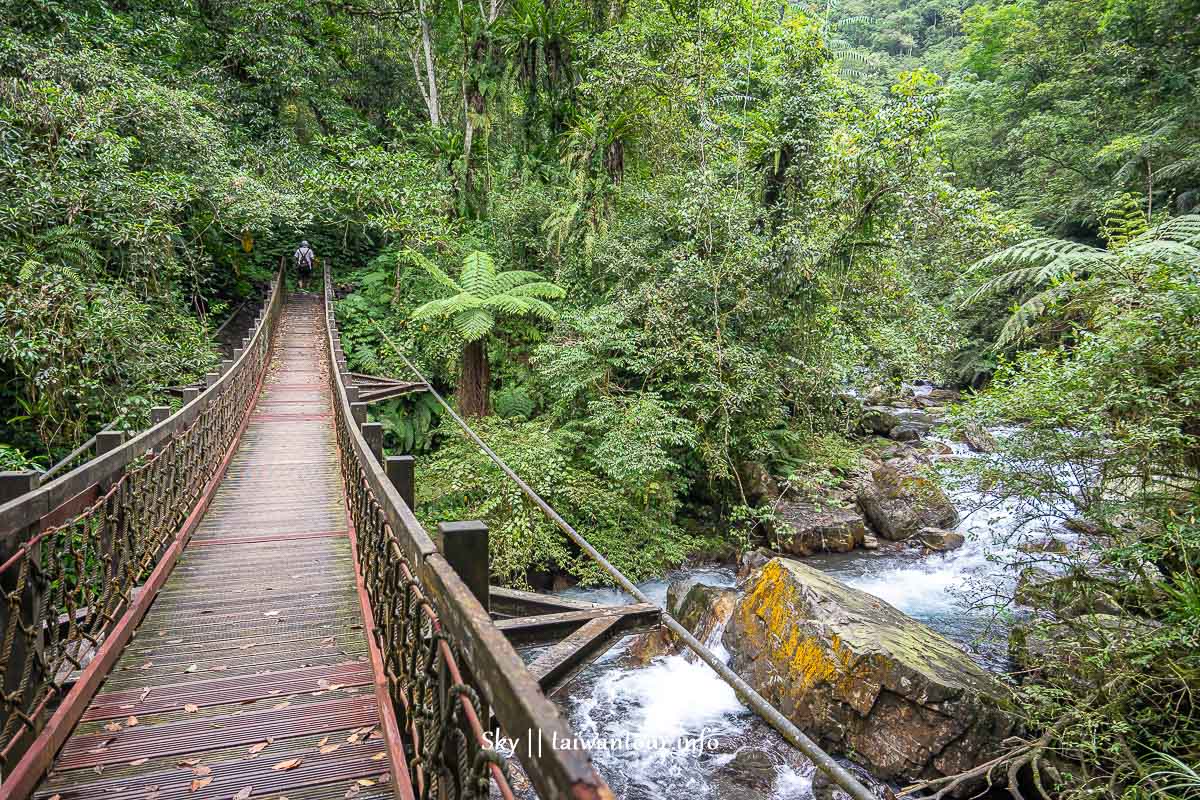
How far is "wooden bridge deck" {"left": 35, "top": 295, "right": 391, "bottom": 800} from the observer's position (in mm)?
2385

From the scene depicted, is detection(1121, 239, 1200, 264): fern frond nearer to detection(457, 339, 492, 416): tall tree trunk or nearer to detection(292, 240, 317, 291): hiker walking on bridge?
detection(457, 339, 492, 416): tall tree trunk

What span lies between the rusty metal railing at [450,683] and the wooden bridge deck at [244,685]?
1.10ft

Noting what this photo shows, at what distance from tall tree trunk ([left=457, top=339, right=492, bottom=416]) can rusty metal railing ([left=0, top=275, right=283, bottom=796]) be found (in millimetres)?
6229

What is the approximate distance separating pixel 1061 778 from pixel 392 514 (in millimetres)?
5296

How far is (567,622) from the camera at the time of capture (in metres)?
2.88

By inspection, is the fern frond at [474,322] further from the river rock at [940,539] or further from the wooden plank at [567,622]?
the river rock at [940,539]

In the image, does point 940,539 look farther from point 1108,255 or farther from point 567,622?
point 567,622

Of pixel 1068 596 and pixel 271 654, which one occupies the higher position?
pixel 271 654

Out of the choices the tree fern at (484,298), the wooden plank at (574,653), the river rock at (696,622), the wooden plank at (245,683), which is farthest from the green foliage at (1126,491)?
the tree fern at (484,298)

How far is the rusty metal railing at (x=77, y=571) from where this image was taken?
2346 millimetres

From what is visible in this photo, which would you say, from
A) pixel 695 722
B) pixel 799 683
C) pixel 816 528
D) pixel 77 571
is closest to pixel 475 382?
pixel 816 528

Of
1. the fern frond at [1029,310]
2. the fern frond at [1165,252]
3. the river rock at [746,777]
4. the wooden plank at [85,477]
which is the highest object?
the fern frond at [1165,252]

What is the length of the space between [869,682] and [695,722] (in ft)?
6.21

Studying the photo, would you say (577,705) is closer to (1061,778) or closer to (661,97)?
(1061,778)
